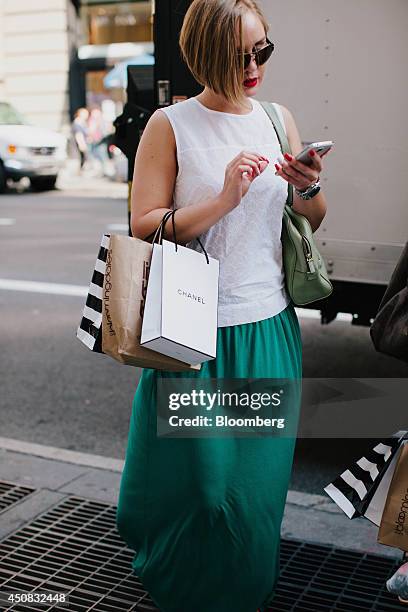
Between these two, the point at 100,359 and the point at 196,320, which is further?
the point at 100,359

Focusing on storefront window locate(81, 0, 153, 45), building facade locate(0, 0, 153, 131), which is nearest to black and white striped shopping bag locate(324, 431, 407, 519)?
building facade locate(0, 0, 153, 131)

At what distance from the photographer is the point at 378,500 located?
8.73 feet

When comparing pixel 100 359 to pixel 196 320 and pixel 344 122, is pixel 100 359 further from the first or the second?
pixel 196 320

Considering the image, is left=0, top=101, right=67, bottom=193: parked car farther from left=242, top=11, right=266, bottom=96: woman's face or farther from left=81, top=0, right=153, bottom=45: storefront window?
left=242, top=11, right=266, bottom=96: woman's face

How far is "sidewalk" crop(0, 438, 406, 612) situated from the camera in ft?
11.6

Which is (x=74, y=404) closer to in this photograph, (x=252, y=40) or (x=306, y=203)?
(x=306, y=203)

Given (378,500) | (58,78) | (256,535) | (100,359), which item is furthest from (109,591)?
(58,78)

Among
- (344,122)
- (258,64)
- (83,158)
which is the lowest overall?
(83,158)

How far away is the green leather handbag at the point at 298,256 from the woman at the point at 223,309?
29 millimetres

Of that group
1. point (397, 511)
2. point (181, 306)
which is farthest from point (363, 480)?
point (181, 306)

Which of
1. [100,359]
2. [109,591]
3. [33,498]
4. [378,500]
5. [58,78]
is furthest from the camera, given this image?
[58,78]

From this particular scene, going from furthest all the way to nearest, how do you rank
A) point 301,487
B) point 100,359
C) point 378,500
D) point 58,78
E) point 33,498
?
point 58,78, point 100,359, point 301,487, point 33,498, point 378,500

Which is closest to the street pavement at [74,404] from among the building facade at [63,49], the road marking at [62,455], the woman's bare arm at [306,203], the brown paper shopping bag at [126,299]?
the road marking at [62,455]

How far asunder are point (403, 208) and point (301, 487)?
146 centimetres
